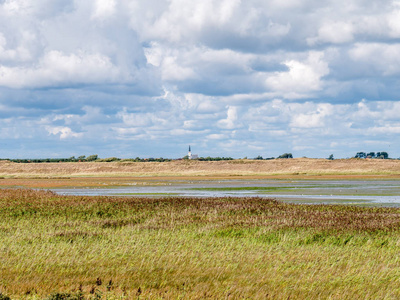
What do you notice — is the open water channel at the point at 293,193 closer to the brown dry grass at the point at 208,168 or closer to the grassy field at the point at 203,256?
the grassy field at the point at 203,256

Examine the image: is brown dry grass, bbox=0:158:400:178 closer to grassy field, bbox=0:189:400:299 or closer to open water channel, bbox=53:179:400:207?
open water channel, bbox=53:179:400:207

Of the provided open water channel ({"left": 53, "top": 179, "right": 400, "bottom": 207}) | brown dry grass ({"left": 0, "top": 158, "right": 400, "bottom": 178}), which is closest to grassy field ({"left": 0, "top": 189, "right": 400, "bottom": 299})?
open water channel ({"left": 53, "top": 179, "right": 400, "bottom": 207})

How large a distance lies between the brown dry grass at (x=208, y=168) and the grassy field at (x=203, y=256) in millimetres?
115495

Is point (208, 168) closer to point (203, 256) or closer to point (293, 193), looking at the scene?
point (293, 193)

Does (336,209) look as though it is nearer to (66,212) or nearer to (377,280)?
(66,212)

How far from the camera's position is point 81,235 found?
2123 cm

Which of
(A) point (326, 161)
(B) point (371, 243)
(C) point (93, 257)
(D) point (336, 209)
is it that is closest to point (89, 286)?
(C) point (93, 257)

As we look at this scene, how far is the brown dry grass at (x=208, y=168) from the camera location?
466 ft

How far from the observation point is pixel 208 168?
155000mm

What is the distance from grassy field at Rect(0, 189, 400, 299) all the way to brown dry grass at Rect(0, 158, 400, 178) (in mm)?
115495

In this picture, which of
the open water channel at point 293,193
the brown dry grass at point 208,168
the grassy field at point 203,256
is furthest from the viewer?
the brown dry grass at point 208,168

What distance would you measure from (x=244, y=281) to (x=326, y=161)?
143m

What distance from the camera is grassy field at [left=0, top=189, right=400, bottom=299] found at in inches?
515

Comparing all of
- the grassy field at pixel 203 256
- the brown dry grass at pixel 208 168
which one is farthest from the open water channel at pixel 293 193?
the brown dry grass at pixel 208 168
